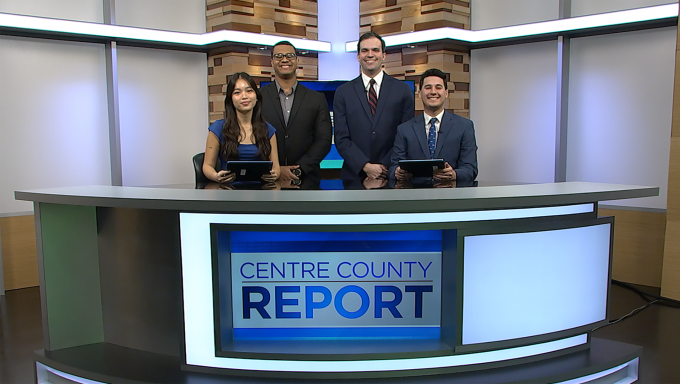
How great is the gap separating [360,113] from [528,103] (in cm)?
208

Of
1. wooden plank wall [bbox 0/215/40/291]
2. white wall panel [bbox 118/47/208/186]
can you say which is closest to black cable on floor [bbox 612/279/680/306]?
white wall panel [bbox 118/47/208/186]

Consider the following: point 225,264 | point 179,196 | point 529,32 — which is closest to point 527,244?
point 225,264

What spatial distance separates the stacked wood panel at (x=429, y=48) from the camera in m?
4.73

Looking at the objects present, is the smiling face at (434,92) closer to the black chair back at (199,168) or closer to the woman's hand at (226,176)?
the woman's hand at (226,176)

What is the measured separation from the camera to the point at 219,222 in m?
1.98

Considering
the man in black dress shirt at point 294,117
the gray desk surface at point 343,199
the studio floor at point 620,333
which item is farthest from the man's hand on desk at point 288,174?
the studio floor at point 620,333

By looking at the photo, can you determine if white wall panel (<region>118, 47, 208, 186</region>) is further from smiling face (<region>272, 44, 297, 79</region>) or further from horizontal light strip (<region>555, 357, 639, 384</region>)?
horizontal light strip (<region>555, 357, 639, 384</region>)

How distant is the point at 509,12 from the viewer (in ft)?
15.6

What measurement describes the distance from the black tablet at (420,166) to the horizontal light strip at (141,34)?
8.80ft

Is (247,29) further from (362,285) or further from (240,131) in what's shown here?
(362,285)

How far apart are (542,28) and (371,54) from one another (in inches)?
72.3

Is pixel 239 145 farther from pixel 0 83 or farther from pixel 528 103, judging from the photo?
pixel 528 103

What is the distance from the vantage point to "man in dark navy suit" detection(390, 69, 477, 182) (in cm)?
313

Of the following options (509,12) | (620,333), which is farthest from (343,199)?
(509,12)
